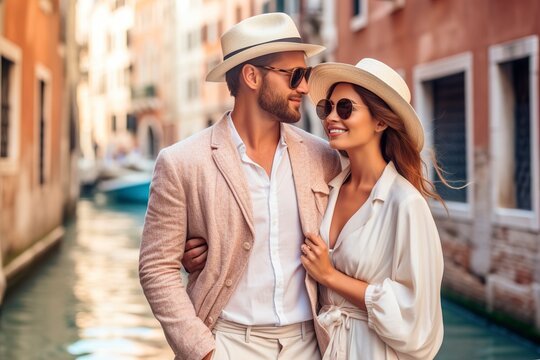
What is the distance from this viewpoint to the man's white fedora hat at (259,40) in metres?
3.09

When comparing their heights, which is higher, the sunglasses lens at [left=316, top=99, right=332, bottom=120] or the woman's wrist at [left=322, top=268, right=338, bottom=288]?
the sunglasses lens at [left=316, top=99, right=332, bottom=120]

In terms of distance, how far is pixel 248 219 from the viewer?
298 centimetres

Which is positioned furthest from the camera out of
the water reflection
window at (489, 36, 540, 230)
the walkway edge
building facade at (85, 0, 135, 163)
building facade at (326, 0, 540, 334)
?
building facade at (85, 0, 135, 163)

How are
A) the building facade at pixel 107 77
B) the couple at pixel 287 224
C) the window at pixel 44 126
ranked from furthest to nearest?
the building facade at pixel 107 77 → the window at pixel 44 126 → the couple at pixel 287 224

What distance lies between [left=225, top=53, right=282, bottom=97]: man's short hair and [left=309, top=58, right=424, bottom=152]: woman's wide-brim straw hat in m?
0.14

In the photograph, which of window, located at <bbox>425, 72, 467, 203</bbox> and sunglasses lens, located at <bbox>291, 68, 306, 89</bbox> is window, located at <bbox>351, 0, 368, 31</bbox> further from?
sunglasses lens, located at <bbox>291, 68, 306, 89</bbox>

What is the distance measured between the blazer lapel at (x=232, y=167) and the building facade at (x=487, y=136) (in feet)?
15.0

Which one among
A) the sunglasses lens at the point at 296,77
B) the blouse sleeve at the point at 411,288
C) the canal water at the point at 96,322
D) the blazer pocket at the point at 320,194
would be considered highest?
the sunglasses lens at the point at 296,77

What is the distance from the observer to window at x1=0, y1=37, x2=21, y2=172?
436 inches

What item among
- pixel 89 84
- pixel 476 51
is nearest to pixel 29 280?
pixel 476 51

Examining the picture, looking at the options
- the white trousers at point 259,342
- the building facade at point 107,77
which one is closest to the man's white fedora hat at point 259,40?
the white trousers at point 259,342

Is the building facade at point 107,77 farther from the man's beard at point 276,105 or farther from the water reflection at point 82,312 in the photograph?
the man's beard at point 276,105

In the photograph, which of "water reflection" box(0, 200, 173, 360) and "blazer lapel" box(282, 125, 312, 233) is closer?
"blazer lapel" box(282, 125, 312, 233)

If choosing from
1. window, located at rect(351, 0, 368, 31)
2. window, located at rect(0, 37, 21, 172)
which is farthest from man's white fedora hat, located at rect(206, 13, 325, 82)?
window, located at rect(351, 0, 368, 31)
